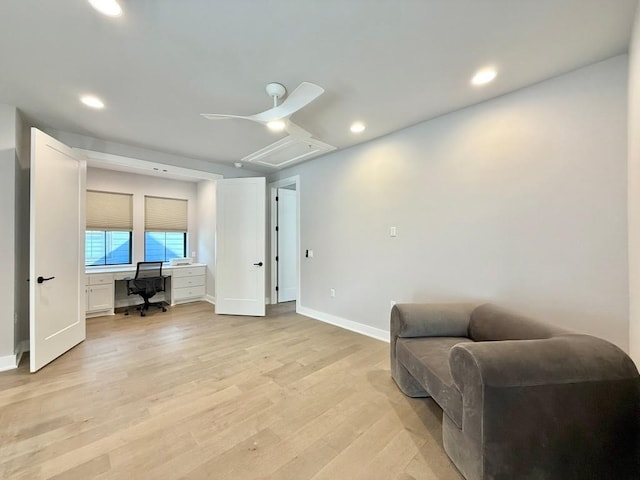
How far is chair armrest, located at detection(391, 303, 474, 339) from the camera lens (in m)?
2.06

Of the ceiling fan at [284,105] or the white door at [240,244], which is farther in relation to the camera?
the white door at [240,244]

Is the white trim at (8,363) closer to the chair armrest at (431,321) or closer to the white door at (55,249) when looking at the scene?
the white door at (55,249)

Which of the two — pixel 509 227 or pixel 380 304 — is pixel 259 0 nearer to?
pixel 509 227

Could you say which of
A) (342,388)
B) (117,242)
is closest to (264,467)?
(342,388)

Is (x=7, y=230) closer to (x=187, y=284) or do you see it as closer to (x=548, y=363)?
(x=187, y=284)

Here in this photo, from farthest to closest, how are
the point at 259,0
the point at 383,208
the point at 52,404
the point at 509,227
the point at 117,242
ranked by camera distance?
the point at 117,242 < the point at 383,208 < the point at 509,227 < the point at 52,404 < the point at 259,0

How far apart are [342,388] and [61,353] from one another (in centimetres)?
308

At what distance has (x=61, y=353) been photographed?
110 inches

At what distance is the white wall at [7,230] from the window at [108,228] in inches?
89.3

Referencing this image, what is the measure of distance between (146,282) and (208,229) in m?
1.53

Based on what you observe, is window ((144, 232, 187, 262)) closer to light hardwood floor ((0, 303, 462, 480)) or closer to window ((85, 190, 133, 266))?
window ((85, 190, 133, 266))

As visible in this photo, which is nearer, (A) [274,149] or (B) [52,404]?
(B) [52,404]

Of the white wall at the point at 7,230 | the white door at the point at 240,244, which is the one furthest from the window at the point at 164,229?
the white wall at the point at 7,230

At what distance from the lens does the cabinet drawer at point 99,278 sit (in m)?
4.21
